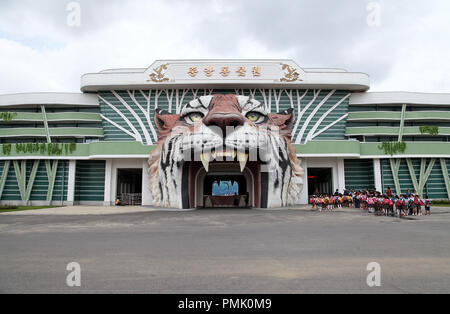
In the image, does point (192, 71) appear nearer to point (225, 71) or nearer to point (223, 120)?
point (225, 71)

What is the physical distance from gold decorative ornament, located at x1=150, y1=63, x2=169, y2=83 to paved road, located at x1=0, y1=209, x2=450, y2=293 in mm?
21842

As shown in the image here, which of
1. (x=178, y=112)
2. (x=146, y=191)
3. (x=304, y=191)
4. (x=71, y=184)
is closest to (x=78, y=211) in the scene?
(x=146, y=191)

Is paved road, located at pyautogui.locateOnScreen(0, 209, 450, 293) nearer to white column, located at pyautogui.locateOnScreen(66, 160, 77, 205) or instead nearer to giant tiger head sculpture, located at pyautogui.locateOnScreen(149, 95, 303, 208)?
giant tiger head sculpture, located at pyautogui.locateOnScreen(149, 95, 303, 208)

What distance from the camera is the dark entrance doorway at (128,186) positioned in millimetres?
28375

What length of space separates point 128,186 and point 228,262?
32.2 metres

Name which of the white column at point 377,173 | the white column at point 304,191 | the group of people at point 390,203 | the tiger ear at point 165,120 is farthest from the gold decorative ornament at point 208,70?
the white column at point 377,173

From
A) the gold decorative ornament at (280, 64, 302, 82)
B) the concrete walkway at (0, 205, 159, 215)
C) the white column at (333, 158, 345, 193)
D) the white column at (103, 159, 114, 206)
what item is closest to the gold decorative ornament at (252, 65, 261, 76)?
the gold decorative ornament at (280, 64, 302, 82)

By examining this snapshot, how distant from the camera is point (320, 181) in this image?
36.8m

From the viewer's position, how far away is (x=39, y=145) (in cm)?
2695

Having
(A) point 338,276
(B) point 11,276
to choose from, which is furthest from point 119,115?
(A) point 338,276

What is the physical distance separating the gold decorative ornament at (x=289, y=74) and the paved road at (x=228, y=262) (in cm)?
2183

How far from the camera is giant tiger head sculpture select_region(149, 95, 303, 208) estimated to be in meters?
17.5

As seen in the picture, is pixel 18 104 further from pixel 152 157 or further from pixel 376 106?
pixel 376 106
